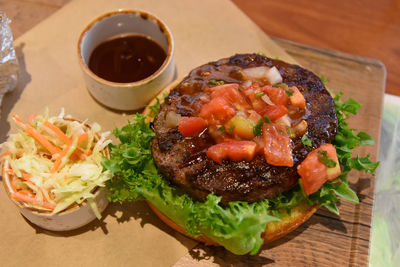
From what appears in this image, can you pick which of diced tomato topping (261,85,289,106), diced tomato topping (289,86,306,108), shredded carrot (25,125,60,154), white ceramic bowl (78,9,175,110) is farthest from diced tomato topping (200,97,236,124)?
shredded carrot (25,125,60,154)

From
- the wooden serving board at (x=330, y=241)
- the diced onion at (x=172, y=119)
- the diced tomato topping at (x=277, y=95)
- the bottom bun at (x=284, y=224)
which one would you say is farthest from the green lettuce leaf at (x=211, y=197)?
the diced tomato topping at (x=277, y=95)

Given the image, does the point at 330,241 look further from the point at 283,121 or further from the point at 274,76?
the point at 274,76

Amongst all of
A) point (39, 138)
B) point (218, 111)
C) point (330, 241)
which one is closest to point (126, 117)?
point (39, 138)

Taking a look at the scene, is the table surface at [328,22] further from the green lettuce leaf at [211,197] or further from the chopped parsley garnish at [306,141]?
the chopped parsley garnish at [306,141]

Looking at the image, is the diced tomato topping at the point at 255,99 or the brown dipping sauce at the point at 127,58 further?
the brown dipping sauce at the point at 127,58

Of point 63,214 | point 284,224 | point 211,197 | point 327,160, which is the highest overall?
point 327,160

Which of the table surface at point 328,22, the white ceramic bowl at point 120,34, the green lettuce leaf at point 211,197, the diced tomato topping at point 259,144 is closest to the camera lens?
the green lettuce leaf at point 211,197
